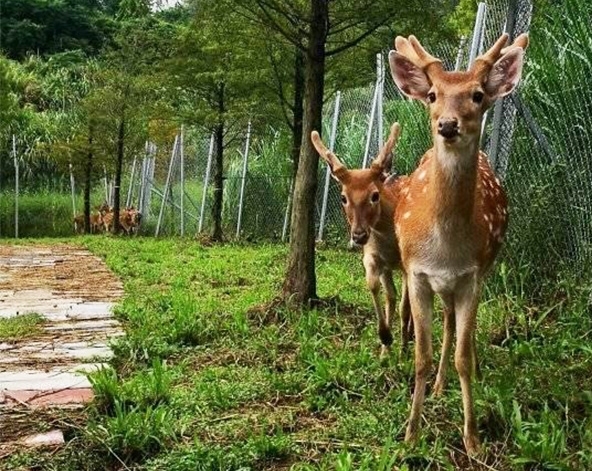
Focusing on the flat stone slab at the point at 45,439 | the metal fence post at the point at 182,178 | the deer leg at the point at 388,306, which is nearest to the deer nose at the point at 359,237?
the deer leg at the point at 388,306

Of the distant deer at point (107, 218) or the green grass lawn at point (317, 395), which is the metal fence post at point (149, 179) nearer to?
the distant deer at point (107, 218)

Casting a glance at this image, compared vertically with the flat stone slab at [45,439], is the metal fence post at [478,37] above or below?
above

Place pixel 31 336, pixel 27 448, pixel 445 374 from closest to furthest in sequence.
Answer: pixel 27 448 < pixel 445 374 < pixel 31 336

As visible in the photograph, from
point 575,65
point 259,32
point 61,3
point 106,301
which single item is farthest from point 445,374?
point 61,3

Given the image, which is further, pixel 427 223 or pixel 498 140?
pixel 498 140

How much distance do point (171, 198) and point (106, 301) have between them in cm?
1171

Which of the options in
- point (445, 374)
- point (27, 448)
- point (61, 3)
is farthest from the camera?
point (61, 3)

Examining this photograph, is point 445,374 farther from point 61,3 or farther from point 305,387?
point 61,3

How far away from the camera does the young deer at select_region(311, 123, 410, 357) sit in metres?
4.76

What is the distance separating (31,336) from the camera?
5.71 m

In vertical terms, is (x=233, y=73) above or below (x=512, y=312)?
above

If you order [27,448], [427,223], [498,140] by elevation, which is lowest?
[27,448]

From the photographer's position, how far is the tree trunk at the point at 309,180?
5.99 meters

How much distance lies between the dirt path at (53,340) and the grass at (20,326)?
0.22ft
